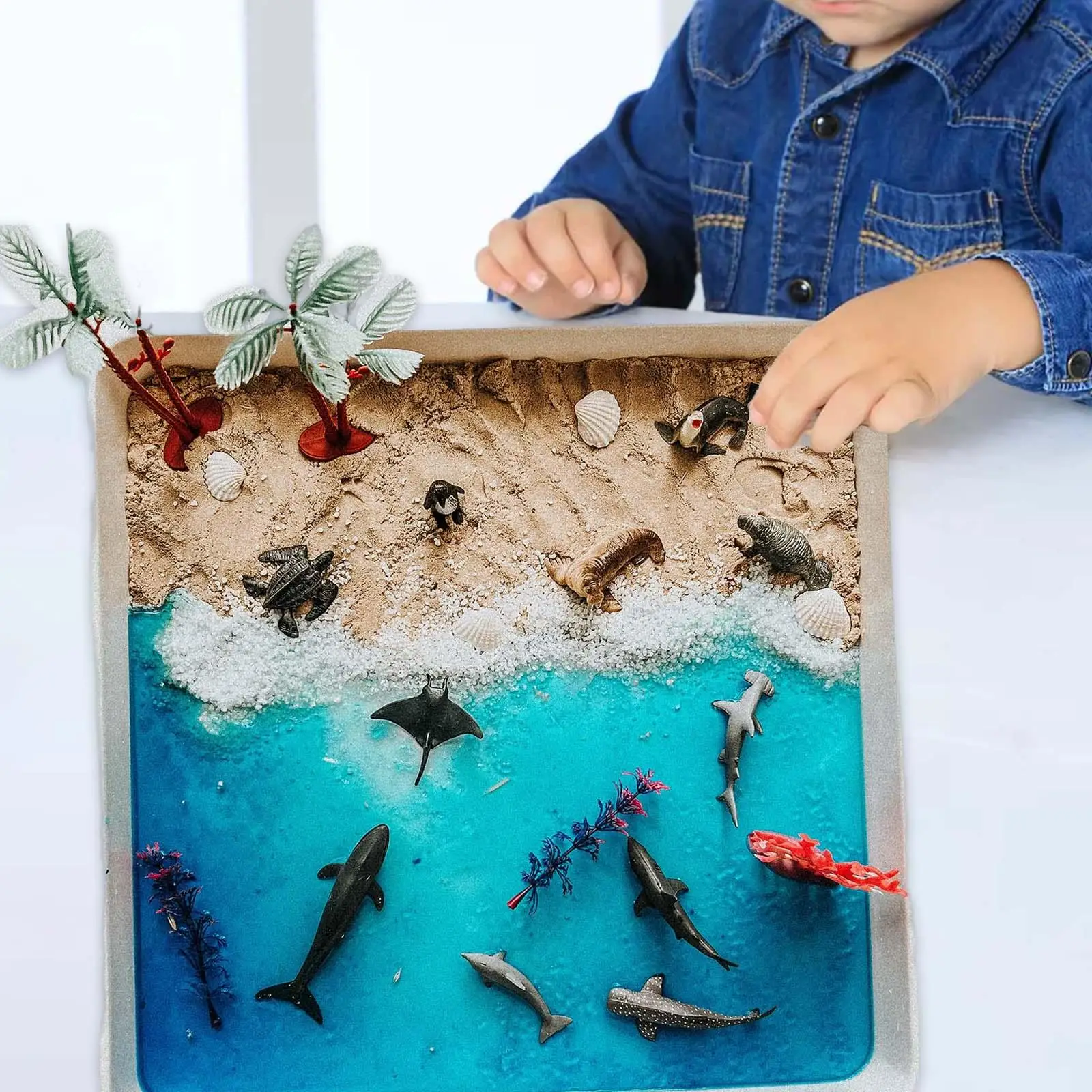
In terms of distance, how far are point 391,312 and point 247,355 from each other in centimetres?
11

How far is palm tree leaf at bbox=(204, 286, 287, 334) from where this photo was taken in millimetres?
770

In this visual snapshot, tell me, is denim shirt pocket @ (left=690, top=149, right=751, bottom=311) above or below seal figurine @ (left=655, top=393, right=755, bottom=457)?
above

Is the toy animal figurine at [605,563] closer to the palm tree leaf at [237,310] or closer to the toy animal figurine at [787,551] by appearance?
the toy animal figurine at [787,551]

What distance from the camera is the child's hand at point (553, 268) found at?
94cm

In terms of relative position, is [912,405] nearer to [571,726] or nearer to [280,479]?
[571,726]

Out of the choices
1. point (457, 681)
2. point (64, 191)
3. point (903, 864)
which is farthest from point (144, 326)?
point (64, 191)

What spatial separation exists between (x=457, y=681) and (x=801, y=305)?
21.7 inches


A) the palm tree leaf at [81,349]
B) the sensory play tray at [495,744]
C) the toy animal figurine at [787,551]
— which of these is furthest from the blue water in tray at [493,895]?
the palm tree leaf at [81,349]

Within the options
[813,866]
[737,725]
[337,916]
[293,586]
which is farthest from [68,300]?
[813,866]

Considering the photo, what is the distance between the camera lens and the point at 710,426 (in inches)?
35.4

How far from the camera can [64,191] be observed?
1613 millimetres

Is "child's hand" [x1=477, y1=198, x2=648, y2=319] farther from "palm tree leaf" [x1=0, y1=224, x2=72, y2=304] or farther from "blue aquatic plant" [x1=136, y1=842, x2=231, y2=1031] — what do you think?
"blue aquatic plant" [x1=136, y1=842, x2=231, y2=1031]

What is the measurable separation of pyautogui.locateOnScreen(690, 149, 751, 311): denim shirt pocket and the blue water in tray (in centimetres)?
51

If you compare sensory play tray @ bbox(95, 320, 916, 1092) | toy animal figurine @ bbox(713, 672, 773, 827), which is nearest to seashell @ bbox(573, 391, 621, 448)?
sensory play tray @ bbox(95, 320, 916, 1092)
